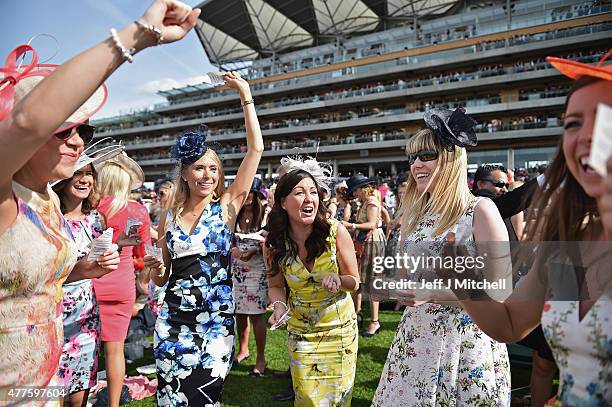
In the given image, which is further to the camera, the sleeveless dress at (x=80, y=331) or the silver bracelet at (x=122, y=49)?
the sleeveless dress at (x=80, y=331)

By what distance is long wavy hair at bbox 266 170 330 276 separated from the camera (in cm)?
263

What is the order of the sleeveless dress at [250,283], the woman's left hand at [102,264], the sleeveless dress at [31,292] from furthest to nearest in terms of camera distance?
1. the sleeveless dress at [250,283]
2. the woman's left hand at [102,264]
3. the sleeveless dress at [31,292]

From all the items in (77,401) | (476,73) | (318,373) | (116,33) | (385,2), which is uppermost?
(385,2)

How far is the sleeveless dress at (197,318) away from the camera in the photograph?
92.7 inches

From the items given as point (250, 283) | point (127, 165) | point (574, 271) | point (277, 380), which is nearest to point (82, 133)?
point (574, 271)

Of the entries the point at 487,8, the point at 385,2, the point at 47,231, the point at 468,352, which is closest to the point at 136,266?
the point at 47,231

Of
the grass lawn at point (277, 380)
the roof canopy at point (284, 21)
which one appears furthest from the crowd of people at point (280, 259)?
the roof canopy at point (284, 21)

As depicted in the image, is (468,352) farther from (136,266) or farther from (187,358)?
(136,266)

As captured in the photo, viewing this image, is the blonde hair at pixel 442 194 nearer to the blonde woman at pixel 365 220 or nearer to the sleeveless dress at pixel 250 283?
the sleeveless dress at pixel 250 283

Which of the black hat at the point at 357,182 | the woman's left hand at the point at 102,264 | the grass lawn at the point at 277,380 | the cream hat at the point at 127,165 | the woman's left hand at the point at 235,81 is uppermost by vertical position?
the black hat at the point at 357,182

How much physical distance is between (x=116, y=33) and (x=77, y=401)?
279 cm

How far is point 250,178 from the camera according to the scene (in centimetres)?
269

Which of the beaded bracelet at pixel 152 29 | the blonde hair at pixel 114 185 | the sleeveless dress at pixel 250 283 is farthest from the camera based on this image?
the sleeveless dress at pixel 250 283

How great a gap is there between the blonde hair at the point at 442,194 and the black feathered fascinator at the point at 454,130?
0.13 ft
